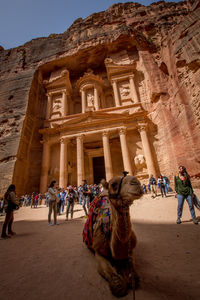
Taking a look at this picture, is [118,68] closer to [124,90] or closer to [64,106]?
[124,90]

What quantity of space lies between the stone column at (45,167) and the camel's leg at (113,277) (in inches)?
535

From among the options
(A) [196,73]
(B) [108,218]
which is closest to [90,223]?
(B) [108,218]

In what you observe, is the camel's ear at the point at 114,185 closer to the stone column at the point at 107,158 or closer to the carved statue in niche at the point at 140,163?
the stone column at the point at 107,158

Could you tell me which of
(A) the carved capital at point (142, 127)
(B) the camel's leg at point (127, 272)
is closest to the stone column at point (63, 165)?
(A) the carved capital at point (142, 127)

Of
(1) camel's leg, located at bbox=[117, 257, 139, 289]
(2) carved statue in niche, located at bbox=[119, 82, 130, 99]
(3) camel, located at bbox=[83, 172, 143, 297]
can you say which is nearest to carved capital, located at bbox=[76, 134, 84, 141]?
(2) carved statue in niche, located at bbox=[119, 82, 130, 99]

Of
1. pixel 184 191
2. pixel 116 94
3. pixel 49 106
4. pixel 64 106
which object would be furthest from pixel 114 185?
pixel 49 106

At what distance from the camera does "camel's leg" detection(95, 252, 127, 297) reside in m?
1.46

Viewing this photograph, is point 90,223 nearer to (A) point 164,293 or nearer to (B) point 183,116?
(A) point 164,293

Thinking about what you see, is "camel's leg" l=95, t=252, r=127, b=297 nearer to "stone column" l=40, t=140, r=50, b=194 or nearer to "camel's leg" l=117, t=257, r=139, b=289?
"camel's leg" l=117, t=257, r=139, b=289

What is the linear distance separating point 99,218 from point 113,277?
0.66 m

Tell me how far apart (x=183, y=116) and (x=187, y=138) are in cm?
162

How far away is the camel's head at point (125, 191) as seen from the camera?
1.35 metres

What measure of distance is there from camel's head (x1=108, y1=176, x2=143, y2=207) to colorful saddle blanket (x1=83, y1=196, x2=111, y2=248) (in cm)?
51

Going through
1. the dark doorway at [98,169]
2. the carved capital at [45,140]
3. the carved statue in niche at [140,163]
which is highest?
the carved capital at [45,140]
